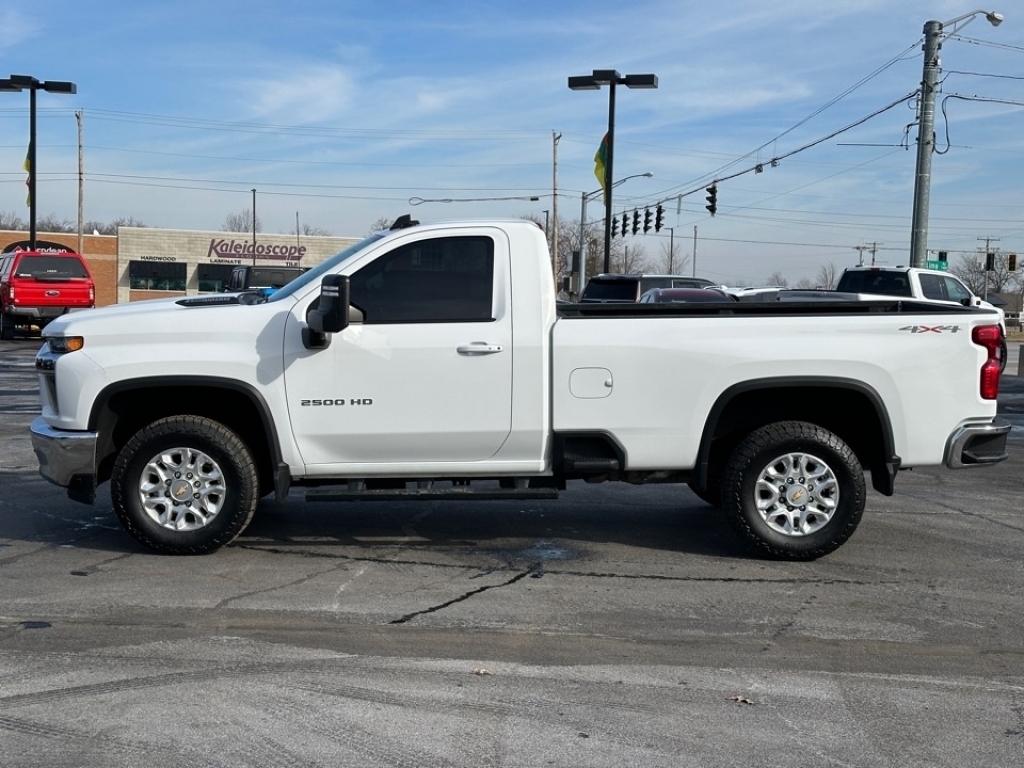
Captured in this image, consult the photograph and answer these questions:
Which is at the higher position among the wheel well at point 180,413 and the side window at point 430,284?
the side window at point 430,284

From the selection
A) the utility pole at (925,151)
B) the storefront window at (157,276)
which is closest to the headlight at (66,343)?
the utility pole at (925,151)

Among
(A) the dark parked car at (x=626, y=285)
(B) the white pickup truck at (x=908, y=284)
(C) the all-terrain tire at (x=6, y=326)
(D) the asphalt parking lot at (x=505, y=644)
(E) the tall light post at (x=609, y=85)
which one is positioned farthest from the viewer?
(C) the all-terrain tire at (x=6, y=326)

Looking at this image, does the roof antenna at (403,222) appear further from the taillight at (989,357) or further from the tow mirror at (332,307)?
the taillight at (989,357)

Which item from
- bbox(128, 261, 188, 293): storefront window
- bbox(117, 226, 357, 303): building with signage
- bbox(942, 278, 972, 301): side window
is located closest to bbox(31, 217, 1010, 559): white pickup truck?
bbox(942, 278, 972, 301): side window

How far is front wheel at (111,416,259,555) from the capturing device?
6617 millimetres

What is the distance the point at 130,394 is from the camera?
6734 millimetres

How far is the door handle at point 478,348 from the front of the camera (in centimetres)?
659

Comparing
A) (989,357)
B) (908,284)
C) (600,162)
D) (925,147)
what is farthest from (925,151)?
(989,357)

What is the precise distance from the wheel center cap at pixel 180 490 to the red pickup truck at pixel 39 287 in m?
22.8

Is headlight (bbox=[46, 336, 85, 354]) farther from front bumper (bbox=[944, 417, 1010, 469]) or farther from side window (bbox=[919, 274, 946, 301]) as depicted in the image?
side window (bbox=[919, 274, 946, 301])

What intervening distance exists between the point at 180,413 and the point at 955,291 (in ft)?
54.9

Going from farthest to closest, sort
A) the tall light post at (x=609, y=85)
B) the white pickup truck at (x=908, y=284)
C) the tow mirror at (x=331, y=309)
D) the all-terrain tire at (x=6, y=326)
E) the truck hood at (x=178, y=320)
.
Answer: the all-terrain tire at (x=6, y=326), the tall light post at (x=609, y=85), the white pickup truck at (x=908, y=284), the truck hood at (x=178, y=320), the tow mirror at (x=331, y=309)

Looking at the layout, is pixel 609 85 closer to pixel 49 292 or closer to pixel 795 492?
pixel 49 292

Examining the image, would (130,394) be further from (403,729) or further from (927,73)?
(927,73)
